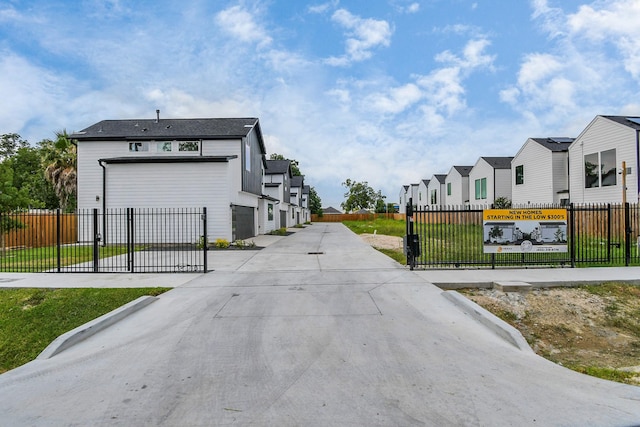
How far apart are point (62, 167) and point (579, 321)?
35.4 metres

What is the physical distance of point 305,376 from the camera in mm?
4215

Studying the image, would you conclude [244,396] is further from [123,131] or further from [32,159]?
[32,159]

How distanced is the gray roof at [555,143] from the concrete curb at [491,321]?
22.4 m

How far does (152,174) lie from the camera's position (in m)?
20.4

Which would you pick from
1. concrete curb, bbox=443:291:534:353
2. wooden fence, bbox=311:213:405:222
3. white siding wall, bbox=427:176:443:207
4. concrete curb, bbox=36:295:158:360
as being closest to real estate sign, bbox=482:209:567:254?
concrete curb, bbox=443:291:534:353

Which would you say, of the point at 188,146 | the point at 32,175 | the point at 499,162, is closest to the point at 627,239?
the point at 188,146

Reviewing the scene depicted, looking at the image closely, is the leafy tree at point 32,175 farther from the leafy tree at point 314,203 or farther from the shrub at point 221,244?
the leafy tree at point 314,203

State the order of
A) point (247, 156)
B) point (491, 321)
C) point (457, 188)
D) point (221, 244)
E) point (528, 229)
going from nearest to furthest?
point (491, 321), point (528, 229), point (221, 244), point (247, 156), point (457, 188)

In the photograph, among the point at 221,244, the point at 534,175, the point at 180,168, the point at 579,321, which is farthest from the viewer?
the point at 534,175

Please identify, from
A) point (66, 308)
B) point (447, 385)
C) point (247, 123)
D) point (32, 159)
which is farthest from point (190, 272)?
point (32, 159)

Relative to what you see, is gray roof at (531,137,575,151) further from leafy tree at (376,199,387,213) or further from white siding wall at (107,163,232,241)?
leafy tree at (376,199,387,213)

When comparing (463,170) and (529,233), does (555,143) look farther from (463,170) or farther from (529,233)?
(529,233)

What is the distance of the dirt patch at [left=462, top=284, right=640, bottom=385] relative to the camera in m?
5.36

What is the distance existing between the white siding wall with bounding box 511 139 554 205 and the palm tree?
119ft
